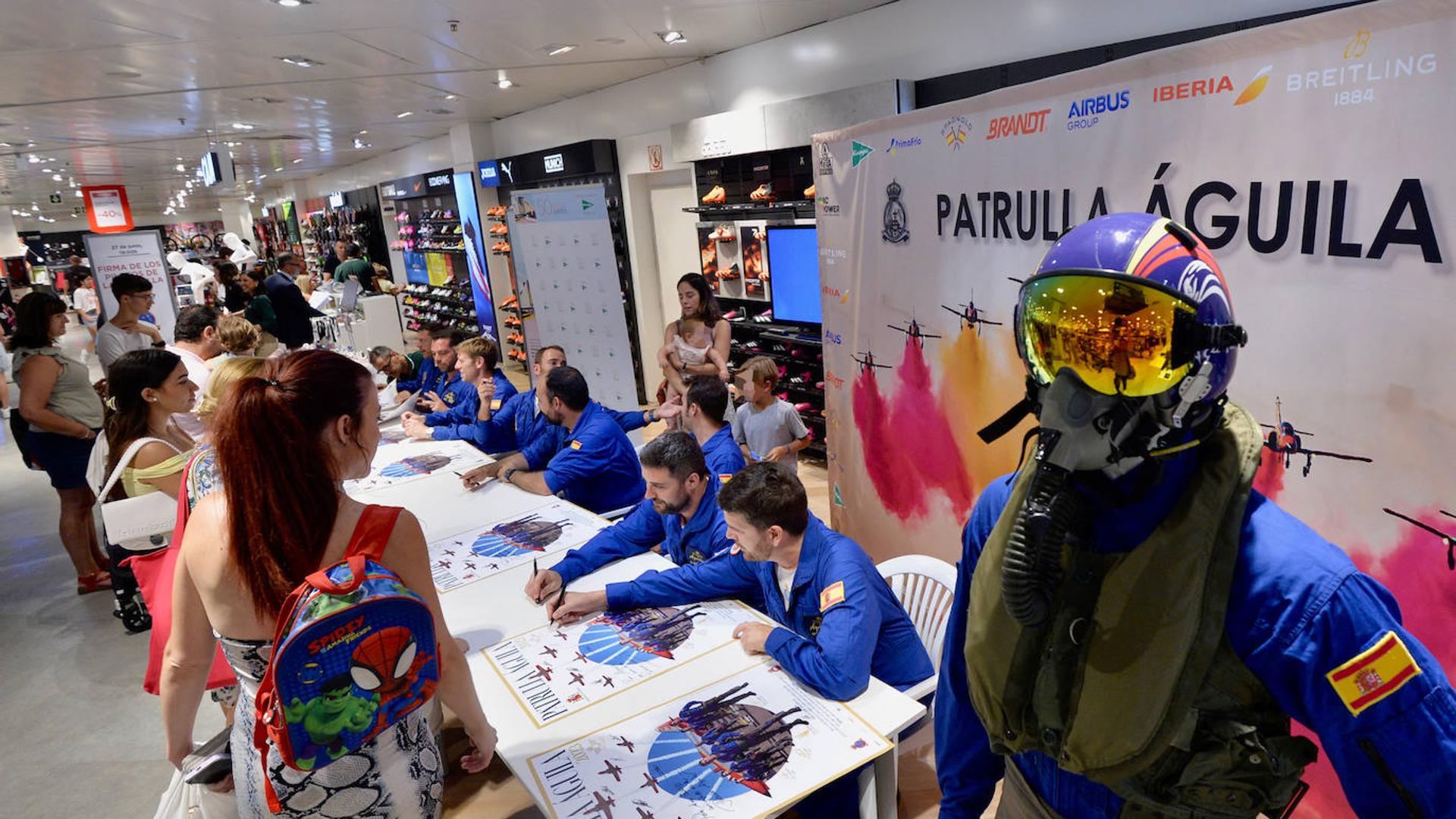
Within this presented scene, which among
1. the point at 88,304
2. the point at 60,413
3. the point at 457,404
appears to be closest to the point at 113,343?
the point at 60,413

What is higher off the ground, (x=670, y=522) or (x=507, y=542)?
(x=670, y=522)

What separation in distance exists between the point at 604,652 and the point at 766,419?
2.16 meters

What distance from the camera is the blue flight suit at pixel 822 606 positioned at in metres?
1.80

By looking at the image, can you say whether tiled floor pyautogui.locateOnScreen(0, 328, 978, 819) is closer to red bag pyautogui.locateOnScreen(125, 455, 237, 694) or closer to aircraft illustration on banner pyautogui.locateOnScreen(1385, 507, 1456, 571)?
red bag pyautogui.locateOnScreen(125, 455, 237, 694)

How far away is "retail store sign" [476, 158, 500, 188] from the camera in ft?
28.5

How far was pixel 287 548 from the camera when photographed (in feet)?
4.51

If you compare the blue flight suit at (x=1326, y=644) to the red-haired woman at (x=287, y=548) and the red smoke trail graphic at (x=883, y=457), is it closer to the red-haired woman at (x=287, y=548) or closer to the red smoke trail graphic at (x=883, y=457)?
the red-haired woman at (x=287, y=548)

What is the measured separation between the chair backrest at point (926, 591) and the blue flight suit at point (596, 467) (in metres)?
1.53

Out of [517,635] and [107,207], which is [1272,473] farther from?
[107,207]

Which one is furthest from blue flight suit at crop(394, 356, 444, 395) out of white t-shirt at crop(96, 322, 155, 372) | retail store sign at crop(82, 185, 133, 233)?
retail store sign at crop(82, 185, 133, 233)

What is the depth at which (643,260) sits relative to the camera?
732 cm

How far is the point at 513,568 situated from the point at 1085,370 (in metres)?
2.26

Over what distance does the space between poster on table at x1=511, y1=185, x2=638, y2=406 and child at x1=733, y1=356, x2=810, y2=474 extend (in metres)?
2.38

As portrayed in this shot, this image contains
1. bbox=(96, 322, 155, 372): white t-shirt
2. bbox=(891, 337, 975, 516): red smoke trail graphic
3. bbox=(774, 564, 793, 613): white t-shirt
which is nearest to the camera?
A: bbox=(774, 564, 793, 613): white t-shirt
